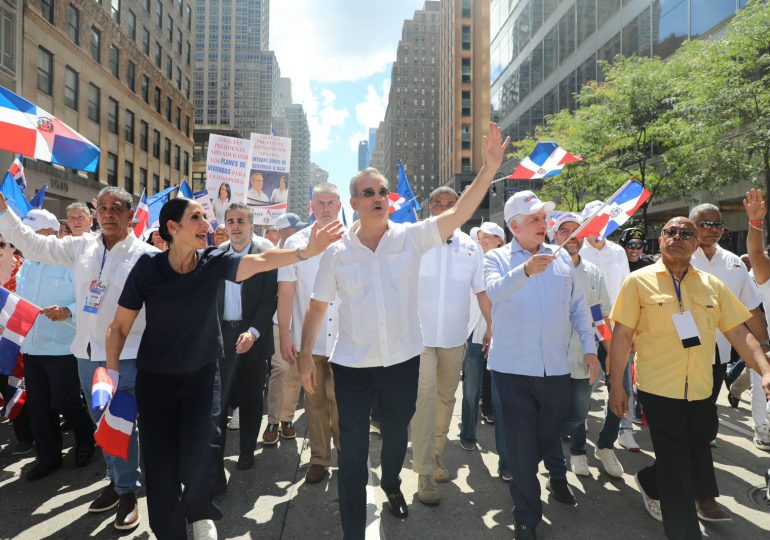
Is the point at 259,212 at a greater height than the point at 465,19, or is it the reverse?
the point at 465,19

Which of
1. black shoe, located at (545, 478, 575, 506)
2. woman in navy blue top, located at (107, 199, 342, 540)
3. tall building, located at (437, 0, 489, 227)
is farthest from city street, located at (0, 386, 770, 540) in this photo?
tall building, located at (437, 0, 489, 227)

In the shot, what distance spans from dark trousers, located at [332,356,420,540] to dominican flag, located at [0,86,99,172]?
2.30m

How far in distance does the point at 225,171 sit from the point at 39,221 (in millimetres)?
5809

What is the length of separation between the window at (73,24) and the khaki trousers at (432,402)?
99.0 ft

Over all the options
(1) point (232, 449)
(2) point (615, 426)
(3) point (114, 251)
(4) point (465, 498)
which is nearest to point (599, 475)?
(2) point (615, 426)

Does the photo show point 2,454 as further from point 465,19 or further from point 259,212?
point 465,19

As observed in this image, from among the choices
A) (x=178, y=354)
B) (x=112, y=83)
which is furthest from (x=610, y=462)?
→ (x=112, y=83)

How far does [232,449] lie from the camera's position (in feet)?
17.0

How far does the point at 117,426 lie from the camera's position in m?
2.97

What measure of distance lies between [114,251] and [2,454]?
3012 millimetres

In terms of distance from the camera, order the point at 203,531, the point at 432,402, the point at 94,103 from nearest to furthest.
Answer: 1. the point at 203,531
2. the point at 432,402
3. the point at 94,103

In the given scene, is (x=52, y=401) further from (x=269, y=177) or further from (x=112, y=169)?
(x=112, y=169)

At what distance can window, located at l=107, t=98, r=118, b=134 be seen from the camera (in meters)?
30.3

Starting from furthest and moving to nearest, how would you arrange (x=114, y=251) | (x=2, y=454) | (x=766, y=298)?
(x=2, y=454)
(x=766, y=298)
(x=114, y=251)
